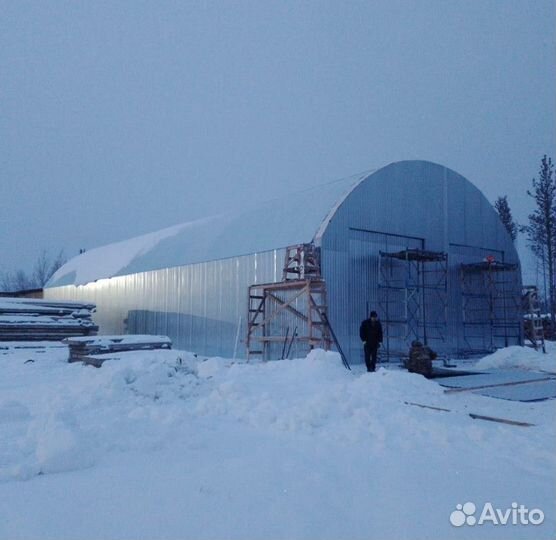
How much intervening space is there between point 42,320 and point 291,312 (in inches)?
384

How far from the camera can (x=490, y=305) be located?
2034 cm

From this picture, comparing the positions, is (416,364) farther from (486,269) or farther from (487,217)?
(487,217)

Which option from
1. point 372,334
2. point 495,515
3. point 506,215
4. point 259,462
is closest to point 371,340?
point 372,334

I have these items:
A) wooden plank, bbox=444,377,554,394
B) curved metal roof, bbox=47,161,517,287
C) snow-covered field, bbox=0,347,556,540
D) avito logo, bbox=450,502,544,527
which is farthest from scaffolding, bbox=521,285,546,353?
avito logo, bbox=450,502,544,527

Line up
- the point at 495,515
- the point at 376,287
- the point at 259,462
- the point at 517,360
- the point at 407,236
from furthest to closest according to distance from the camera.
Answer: the point at 407,236
the point at 376,287
the point at 517,360
the point at 259,462
the point at 495,515

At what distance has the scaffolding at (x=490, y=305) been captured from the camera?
20.2 meters

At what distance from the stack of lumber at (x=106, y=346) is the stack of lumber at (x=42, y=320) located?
4.72 metres

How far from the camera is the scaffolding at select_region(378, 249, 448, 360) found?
17.5 meters

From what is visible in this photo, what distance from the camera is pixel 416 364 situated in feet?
43.4

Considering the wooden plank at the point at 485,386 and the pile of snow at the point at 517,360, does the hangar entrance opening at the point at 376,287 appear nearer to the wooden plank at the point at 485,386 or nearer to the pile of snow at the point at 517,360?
the pile of snow at the point at 517,360

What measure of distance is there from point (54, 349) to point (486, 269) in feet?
52.8

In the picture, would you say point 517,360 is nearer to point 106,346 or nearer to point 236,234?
point 236,234

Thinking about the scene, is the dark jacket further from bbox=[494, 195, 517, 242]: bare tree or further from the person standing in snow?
bbox=[494, 195, 517, 242]: bare tree

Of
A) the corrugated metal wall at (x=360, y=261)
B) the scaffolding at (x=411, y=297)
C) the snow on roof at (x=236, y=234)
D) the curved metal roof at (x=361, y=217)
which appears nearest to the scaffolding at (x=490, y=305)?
the corrugated metal wall at (x=360, y=261)
